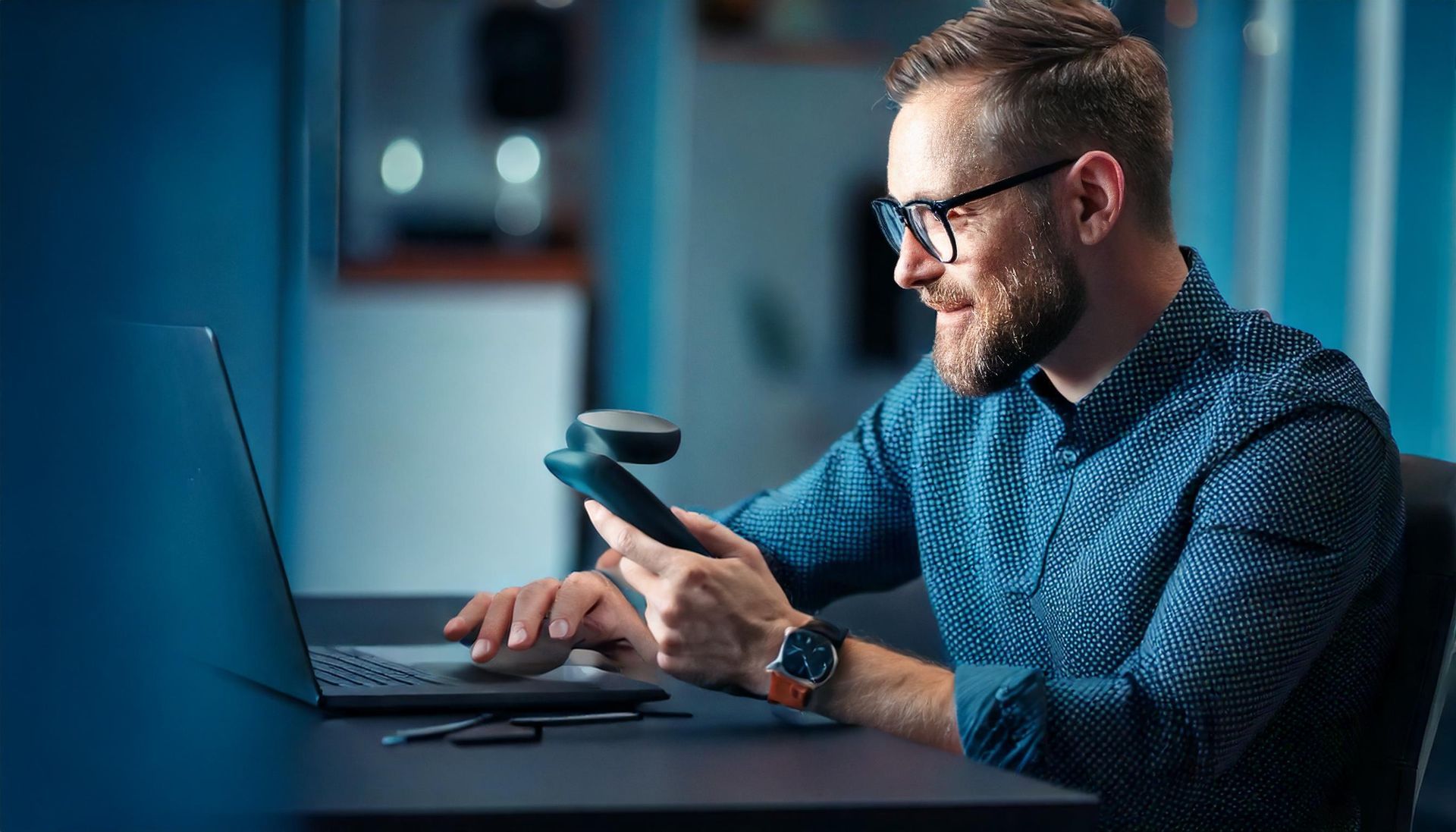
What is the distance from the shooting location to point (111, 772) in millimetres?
696

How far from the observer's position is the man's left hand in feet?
3.43

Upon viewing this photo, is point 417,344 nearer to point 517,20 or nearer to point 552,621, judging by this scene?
point 517,20

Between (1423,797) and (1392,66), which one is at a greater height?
(1392,66)

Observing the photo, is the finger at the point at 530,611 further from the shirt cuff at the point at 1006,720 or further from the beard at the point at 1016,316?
the beard at the point at 1016,316

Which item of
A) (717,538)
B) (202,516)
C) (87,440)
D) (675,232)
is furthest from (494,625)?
(675,232)

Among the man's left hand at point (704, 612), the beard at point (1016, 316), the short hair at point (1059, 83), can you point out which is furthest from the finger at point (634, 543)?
the short hair at point (1059, 83)

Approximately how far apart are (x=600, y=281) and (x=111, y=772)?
4084mm

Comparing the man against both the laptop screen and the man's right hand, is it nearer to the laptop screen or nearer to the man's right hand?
the man's right hand

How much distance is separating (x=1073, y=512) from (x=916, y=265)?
32 cm

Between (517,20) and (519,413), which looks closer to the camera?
(519,413)

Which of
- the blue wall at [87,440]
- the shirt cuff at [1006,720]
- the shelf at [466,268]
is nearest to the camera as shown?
the blue wall at [87,440]

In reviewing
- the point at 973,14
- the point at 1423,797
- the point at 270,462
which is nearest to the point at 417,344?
the point at 270,462

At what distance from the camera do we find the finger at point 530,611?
3.85 feet

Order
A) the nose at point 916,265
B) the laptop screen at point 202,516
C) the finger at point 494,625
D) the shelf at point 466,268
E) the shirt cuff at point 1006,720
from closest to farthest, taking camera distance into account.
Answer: the laptop screen at point 202,516
the shirt cuff at point 1006,720
the finger at point 494,625
the nose at point 916,265
the shelf at point 466,268
